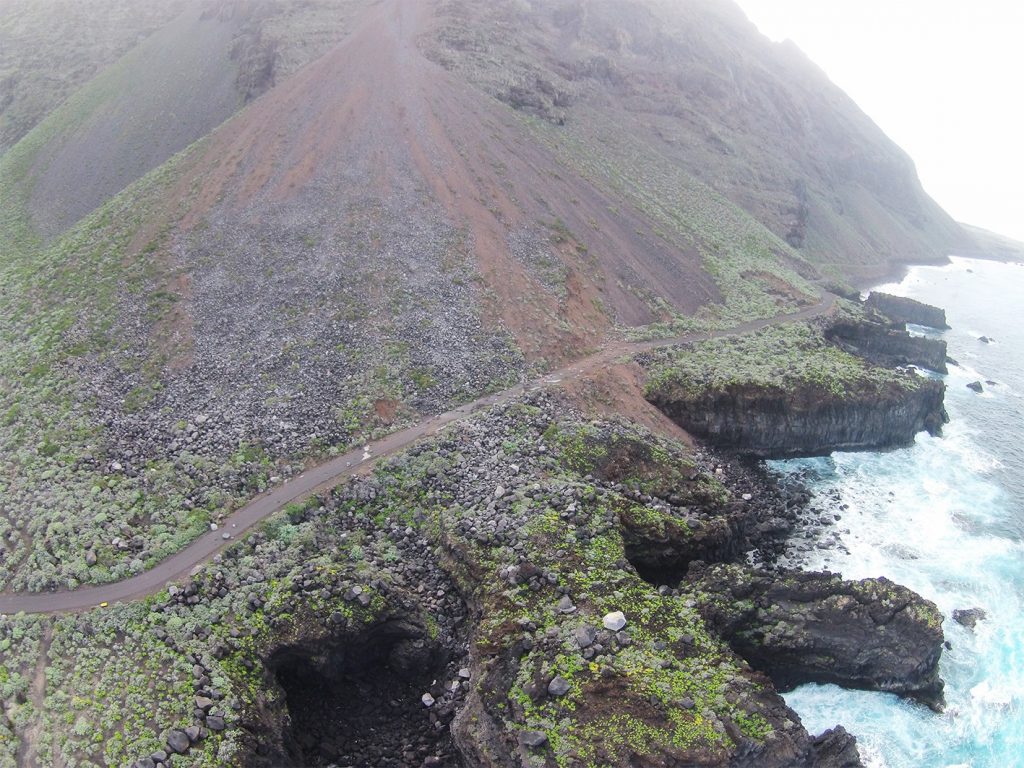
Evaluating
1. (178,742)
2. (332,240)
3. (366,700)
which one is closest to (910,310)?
(332,240)

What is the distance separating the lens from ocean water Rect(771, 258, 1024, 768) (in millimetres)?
24234

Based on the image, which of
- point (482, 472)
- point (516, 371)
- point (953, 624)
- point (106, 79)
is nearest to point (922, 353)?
point (953, 624)

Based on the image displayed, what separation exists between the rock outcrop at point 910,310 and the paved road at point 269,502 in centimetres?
4235

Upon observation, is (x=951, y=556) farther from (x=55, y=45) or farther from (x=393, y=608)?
(x=55, y=45)

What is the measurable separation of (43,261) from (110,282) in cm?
953

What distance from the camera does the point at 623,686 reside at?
20.2 m

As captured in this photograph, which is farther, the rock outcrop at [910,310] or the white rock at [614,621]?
the rock outcrop at [910,310]

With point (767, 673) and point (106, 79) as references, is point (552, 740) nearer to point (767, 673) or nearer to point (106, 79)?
point (767, 673)

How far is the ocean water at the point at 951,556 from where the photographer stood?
79.5 ft

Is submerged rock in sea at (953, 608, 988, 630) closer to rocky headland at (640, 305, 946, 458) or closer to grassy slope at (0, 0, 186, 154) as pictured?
rocky headland at (640, 305, 946, 458)

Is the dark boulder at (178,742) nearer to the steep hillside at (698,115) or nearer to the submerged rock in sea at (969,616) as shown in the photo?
the submerged rock in sea at (969,616)

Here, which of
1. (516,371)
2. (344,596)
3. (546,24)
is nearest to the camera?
(344,596)

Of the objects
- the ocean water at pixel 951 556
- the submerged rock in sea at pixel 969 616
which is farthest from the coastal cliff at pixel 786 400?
the submerged rock in sea at pixel 969 616

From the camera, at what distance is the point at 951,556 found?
Answer: 33375mm
